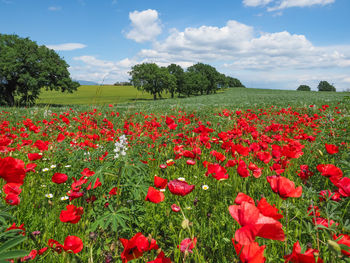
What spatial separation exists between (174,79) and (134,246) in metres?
62.7

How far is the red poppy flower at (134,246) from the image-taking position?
108cm

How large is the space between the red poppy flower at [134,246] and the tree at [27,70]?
33794 mm

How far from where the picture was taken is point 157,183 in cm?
166

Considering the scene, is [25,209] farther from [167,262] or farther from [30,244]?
[167,262]

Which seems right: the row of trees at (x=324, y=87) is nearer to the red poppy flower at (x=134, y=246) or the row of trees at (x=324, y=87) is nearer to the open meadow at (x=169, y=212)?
the open meadow at (x=169, y=212)

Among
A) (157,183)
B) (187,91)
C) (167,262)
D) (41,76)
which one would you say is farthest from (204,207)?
(187,91)

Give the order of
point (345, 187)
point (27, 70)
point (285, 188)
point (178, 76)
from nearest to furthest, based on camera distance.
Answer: point (285, 188), point (345, 187), point (27, 70), point (178, 76)

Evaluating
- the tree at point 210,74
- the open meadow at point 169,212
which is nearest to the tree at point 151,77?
the tree at point 210,74

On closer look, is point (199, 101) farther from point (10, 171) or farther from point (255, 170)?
point (10, 171)

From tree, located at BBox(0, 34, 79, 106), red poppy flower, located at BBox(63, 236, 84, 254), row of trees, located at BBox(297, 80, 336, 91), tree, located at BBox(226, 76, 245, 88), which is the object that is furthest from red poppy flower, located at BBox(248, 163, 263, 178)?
tree, located at BBox(226, 76, 245, 88)

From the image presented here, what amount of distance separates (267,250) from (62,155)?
124 inches

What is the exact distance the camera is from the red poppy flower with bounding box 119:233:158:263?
108 centimetres

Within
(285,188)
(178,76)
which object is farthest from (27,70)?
(178,76)

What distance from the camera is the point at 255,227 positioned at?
76 cm
